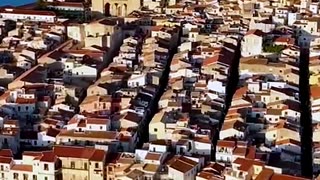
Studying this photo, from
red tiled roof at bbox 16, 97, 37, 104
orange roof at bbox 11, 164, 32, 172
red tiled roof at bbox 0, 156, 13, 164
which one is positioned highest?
red tiled roof at bbox 16, 97, 37, 104

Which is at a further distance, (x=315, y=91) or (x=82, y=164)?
(x=315, y=91)

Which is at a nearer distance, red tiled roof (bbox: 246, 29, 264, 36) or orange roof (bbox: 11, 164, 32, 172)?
orange roof (bbox: 11, 164, 32, 172)

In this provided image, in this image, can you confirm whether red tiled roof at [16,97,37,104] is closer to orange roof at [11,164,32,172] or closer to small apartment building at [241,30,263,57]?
orange roof at [11,164,32,172]

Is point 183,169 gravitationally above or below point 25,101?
below

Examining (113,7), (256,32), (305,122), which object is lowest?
(305,122)

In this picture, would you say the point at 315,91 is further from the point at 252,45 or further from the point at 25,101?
the point at 25,101

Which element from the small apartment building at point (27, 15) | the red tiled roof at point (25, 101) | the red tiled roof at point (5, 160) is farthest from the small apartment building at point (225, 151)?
the small apartment building at point (27, 15)

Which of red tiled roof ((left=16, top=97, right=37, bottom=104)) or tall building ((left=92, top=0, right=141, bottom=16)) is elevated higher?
tall building ((left=92, top=0, right=141, bottom=16))

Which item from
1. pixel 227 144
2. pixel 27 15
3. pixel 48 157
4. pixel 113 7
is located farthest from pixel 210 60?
pixel 113 7

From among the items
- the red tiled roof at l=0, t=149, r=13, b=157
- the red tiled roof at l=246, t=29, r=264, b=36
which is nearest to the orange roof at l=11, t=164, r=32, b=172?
the red tiled roof at l=0, t=149, r=13, b=157

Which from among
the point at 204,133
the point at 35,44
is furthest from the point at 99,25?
the point at 204,133
